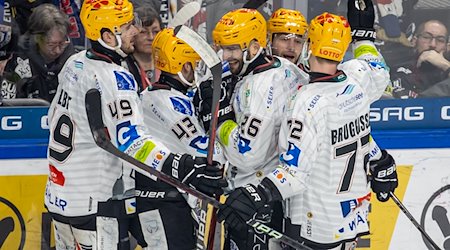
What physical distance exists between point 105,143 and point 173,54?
52 cm

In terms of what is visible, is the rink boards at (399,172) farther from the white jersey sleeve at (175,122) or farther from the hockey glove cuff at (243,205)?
the hockey glove cuff at (243,205)

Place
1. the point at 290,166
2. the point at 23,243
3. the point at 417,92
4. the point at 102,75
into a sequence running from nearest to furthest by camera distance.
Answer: the point at 290,166 → the point at 102,75 → the point at 23,243 → the point at 417,92

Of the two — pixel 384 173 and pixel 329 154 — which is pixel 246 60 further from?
pixel 384 173

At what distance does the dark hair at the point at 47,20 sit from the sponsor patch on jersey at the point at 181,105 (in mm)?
1214

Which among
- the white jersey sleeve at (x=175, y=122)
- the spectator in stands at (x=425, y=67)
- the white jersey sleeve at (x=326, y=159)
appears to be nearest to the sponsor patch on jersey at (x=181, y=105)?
the white jersey sleeve at (x=175, y=122)

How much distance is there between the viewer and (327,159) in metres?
4.32

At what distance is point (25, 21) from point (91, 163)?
1.36m

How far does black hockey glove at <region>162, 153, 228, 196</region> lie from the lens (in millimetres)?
4422

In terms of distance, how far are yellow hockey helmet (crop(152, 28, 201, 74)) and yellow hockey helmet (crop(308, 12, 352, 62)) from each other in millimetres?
556

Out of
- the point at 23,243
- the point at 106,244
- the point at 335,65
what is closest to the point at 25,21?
the point at 23,243

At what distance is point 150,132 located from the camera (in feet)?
15.5

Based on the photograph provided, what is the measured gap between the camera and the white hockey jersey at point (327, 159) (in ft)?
13.8

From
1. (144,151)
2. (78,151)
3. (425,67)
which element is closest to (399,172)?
(425,67)

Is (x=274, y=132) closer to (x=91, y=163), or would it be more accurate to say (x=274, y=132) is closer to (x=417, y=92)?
(x=91, y=163)
